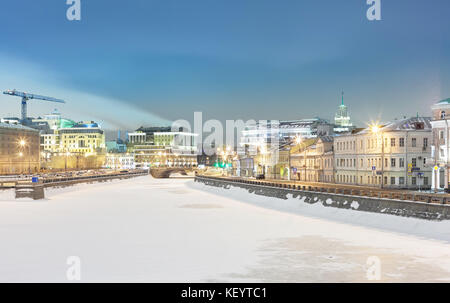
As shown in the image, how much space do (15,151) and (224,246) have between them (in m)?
158

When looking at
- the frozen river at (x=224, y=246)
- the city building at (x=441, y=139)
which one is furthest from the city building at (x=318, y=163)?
the frozen river at (x=224, y=246)

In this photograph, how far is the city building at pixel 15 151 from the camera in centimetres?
16448

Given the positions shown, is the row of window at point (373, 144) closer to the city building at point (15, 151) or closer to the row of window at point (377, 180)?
the row of window at point (377, 180)

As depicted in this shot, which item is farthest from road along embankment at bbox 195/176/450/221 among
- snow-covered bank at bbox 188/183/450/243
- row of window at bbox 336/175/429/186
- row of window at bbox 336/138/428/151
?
row of window at bbox 336/138/428/151

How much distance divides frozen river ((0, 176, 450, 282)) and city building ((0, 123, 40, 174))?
120m

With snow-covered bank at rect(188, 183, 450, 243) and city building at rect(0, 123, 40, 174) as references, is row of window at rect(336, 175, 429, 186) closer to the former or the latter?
snow-covered bank at rect(188, 183, 450, 243)

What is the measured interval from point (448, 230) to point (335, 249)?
31.6ft

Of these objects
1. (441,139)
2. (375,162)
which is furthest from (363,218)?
(375,162)

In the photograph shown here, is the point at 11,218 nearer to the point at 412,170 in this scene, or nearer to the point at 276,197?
the point at 276,197

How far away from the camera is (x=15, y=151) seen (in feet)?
563

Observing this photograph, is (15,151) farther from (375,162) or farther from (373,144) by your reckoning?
(375,162)

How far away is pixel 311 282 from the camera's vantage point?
2252cm

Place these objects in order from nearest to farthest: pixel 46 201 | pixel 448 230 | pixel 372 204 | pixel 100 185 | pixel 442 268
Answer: pixel 442 268, pixel 448 230, pixel 372 204, pixel 46 201, pixel 100 185
